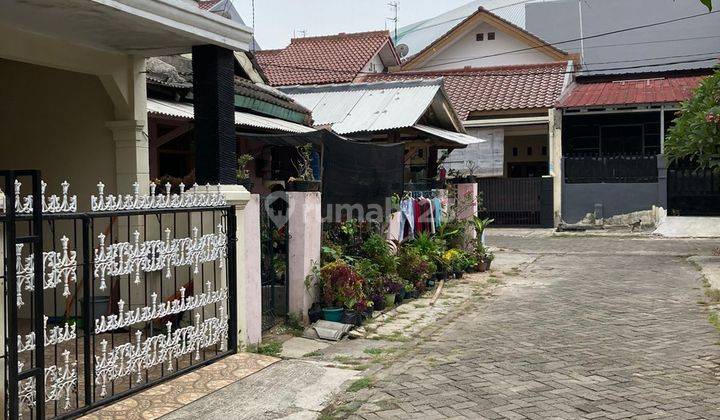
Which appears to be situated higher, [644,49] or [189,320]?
[644,49]

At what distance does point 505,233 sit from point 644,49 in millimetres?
14159

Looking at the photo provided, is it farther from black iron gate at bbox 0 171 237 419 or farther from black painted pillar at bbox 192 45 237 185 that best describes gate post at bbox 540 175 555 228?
black painted pillar at bbox 192 45 237 185

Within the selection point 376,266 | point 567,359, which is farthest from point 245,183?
point 567,359

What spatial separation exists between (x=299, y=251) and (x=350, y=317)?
1.02m

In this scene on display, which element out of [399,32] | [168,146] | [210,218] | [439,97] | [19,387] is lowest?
[19,387]

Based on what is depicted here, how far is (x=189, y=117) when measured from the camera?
33.0 ft

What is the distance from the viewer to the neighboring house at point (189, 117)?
10414 millimetres

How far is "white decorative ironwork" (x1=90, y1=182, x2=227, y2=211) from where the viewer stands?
18.8 feet

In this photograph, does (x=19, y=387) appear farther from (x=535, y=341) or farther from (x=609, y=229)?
(x=609, y=229)

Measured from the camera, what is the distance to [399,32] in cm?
4416

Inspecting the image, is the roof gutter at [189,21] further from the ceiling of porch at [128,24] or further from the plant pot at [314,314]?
the plant pot at [314,314]

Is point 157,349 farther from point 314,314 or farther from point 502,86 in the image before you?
point 502,86

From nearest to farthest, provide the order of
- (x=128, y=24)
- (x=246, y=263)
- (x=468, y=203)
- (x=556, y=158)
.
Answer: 1. (x=128, y=24)
2. (x=246, y=263)
3. (x=468, y=203)
4. (x=556, y=158)

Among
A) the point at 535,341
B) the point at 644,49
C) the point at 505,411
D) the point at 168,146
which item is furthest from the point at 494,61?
the point at 505,411
